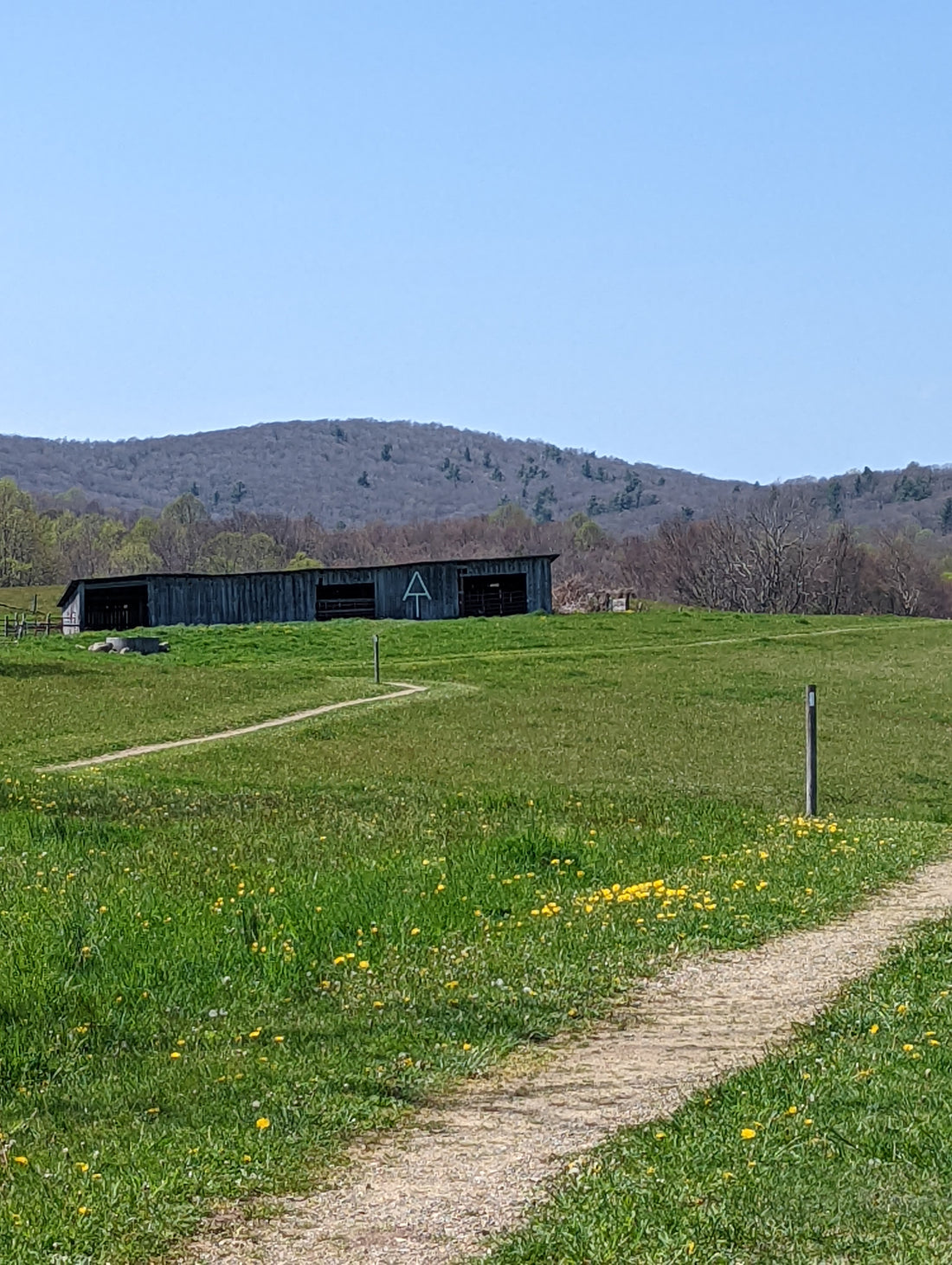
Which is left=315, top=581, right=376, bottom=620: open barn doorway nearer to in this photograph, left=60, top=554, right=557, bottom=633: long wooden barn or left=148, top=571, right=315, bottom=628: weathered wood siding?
left=60, top=554, right=557, bottom=633: long wooden barn

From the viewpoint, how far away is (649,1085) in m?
6.84

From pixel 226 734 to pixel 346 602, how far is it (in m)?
49.0

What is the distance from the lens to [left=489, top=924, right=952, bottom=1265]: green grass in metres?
4.86

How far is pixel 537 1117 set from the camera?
6422 millimetres

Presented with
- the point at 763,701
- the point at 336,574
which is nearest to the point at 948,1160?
the point at 763,701

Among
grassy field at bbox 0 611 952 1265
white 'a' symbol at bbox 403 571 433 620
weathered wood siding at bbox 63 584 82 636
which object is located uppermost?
white 'a' symbol at bbox 403 571 433 620

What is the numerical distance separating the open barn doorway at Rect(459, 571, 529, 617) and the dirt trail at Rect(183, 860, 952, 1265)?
7082 centimetres

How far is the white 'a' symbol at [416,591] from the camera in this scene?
79.8m

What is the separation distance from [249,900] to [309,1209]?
18.2 feet

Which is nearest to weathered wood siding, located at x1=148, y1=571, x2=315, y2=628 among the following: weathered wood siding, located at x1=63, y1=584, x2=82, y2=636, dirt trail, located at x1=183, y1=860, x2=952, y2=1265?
weathered wood siding, located at x1=63, y1=584, x2=82, y2=636

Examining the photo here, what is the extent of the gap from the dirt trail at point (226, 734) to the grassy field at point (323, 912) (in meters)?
0.73

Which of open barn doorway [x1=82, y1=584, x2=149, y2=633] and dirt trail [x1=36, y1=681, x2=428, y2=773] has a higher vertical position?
open barn doorway [x1=82, y1=584, x2=149, y2=633]

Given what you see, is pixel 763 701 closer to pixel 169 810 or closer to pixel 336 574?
pixel 169 810

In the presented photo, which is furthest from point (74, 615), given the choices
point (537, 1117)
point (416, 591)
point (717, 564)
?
point (537, 1117)
